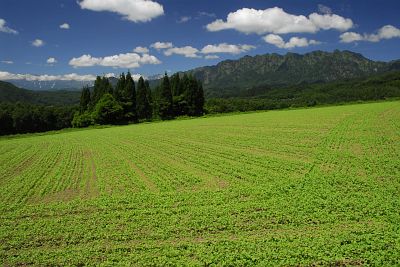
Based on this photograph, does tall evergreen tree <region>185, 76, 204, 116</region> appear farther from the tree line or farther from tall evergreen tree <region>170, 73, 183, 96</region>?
tall evergreen tree <region>170, 73, 183, 96</region>

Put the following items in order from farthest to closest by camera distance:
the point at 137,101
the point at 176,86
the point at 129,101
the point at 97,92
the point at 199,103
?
the point at 199,103
the point at 176,86
the point at 97,92
the point at 137,101
the point at 129,101

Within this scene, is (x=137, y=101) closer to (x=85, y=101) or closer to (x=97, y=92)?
(x=97, y=92)

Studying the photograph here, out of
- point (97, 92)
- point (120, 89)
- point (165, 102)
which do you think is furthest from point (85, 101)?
point (165, 102)

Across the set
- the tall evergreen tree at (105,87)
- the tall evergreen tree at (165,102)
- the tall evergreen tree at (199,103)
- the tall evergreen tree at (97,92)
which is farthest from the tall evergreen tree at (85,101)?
the tall evergreen tree at (199,103)

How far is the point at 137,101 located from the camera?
88.5m

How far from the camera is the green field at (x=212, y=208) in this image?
1084cm

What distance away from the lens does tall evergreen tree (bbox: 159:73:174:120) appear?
83.9 metres

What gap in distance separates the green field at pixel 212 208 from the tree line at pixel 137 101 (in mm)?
52848

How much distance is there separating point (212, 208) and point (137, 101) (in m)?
76.5

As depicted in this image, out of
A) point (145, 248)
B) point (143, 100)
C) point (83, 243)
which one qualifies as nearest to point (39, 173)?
point (83, 243)

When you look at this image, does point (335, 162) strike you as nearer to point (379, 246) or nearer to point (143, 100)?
point (379, 246)

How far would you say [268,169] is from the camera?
21047 millimetres

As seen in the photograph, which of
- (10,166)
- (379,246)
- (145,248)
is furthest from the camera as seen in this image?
(10,166)

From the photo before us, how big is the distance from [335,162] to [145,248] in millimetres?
14741
